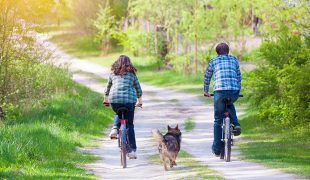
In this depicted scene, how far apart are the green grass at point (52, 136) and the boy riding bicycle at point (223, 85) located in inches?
104

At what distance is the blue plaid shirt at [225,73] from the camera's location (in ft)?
48.0

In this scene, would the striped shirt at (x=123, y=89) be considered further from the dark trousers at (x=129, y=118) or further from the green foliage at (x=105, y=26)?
the green foliage at (x=105, y=26)

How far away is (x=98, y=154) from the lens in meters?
17.2

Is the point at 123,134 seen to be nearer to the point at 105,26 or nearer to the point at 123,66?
the point at 123,66

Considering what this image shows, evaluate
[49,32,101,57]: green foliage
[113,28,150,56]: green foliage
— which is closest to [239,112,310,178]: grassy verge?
[113,28,150,56]: green foliage

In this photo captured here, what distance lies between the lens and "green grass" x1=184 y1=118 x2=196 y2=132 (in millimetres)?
22308

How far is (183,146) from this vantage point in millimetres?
18109

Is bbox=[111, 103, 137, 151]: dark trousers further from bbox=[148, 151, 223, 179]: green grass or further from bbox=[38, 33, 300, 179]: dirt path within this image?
bbox=[148, 151, 223, 179]: green grass

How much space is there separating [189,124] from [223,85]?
903 centimetres

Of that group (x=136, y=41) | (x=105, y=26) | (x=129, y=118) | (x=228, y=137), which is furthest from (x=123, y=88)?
(x=105, y=26)

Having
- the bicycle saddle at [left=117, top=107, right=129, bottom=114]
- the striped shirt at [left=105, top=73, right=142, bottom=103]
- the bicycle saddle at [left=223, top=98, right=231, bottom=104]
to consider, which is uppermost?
the striped shirt at [left=105, top=73, right=142, bottom=103]

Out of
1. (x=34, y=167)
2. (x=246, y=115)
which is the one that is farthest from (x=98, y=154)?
(x=246, y=115)

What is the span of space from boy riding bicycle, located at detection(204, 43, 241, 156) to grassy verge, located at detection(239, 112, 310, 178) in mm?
732

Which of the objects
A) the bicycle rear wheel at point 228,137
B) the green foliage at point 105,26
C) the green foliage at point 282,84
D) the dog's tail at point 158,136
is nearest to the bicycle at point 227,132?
the bicycle rear wheel at point 228,137
